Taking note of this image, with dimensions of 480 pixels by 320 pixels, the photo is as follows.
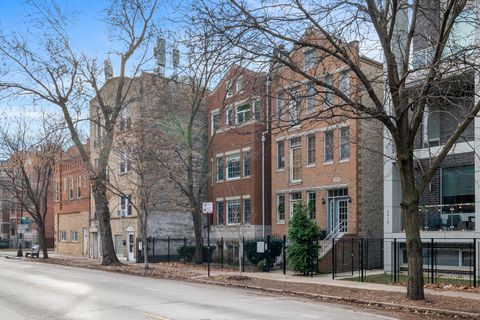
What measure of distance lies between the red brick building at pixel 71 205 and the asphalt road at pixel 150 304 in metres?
31.0

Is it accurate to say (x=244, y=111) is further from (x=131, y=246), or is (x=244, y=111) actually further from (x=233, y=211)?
(x=131, y=246)

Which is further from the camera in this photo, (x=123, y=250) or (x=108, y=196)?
(x=123, y=250)

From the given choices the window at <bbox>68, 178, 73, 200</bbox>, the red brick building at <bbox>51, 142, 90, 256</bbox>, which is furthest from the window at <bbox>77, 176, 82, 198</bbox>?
the window at <bbox>68, 178, 73, 200</bbox>

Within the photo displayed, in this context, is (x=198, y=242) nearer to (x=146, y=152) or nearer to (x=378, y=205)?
(x=146, y=152)

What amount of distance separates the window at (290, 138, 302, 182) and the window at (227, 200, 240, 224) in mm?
5859

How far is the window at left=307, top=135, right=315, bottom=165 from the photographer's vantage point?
31969mm

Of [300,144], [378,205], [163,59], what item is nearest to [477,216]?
[378,205]

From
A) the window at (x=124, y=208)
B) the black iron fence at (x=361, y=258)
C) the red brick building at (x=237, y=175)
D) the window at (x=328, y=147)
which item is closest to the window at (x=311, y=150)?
the window at (x=328, y=147)

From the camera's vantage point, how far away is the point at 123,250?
141ft

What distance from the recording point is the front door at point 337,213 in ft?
98.3

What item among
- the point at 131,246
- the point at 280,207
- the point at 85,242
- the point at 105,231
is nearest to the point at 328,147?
the point at 280,207

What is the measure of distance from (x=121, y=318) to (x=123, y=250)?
107ft

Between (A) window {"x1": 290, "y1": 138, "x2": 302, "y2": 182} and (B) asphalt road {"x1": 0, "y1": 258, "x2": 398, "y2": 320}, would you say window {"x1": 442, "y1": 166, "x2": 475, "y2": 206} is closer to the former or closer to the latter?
(A) window {"x1": 290, "y1": 138, "x2": 302, "y2": 182}

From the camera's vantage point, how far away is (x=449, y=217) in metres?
23.4
